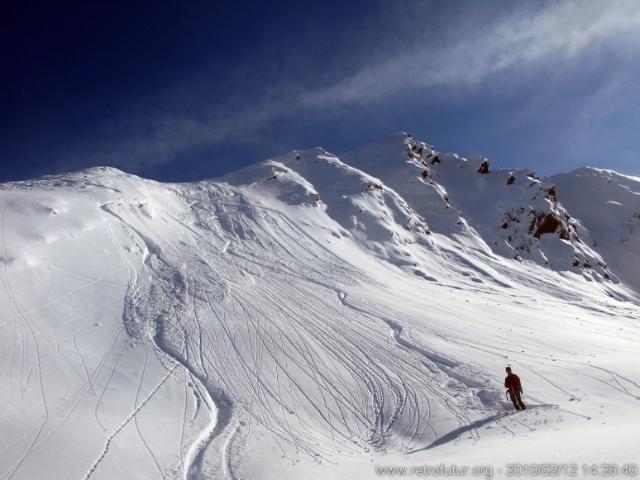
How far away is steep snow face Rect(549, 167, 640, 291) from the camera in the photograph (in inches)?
2511

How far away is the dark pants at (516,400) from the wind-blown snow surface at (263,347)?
20.1 inches

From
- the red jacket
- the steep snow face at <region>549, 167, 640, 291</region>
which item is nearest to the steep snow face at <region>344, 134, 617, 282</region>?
the steep snow face at <region>549, 167, 640, 291</region>

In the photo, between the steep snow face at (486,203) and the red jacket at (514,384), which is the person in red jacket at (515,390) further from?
the steep snow face at (486,203)

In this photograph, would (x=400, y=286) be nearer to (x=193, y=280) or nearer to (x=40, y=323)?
(x=193, y=280)

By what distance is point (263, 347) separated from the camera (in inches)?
588

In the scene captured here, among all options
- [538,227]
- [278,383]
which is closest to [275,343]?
[278,383]

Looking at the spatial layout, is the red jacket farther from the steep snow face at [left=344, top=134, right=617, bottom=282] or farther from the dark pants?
the steep snow face at [left=344, top=134, right=617, bottom=282]

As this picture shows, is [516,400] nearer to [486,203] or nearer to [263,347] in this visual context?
[263,347]

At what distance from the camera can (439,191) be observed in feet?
173

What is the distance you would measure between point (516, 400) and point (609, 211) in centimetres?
7851

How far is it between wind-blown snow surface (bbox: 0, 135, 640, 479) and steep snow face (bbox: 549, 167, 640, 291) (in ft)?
123

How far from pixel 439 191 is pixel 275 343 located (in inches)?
1648

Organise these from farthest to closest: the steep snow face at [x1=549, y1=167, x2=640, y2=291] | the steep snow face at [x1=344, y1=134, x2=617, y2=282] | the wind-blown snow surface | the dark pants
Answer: the steep snow face at [x1=549, y1=167, x2=640, y2=291]
the steep snow face at [x1=344, y1=134, x2=617, y2=282]
the dark pants
the wind-blown snow surface

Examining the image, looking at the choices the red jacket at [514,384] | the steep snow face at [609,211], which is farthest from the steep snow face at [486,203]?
the red jacket at [514,384]
